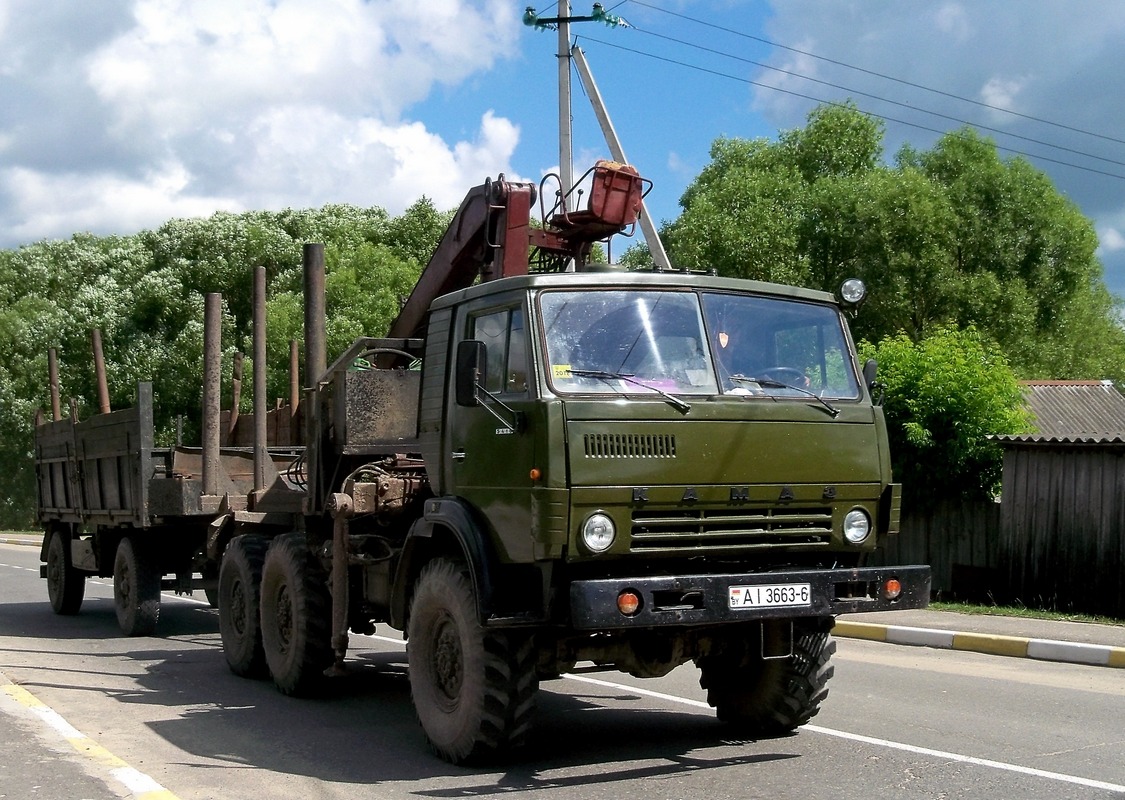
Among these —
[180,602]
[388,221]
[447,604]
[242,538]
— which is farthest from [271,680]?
[388,221]

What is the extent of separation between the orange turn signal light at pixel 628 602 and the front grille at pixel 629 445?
0.67m

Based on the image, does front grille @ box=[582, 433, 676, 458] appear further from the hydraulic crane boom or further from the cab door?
the hydraulic crane boom

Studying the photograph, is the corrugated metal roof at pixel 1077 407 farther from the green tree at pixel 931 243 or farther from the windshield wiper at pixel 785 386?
the windshield wiper at pixel 785 386

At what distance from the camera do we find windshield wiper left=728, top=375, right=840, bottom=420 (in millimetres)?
6918

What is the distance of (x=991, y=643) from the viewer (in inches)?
475

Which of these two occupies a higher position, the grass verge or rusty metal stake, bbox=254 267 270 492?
rusty metal stake, bbox=254 267 270 492

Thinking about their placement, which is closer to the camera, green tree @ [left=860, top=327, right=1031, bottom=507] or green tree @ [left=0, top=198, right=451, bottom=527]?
green tree @ [left=860, top=327, right=1031, bottom=507]

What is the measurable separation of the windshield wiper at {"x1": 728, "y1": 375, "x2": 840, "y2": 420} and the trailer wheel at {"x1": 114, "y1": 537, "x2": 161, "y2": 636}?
27.2 ft

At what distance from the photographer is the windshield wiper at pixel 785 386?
6.92 meters

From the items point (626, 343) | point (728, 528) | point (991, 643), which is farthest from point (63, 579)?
point (728, 528)

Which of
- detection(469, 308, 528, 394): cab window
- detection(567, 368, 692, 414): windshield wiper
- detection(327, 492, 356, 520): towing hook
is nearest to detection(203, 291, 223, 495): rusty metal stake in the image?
detection(327, 492, 356, 520): towing hook

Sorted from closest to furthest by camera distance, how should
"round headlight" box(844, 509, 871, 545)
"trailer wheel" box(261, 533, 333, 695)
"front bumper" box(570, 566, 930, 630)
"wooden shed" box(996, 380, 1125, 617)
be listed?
"front bumper" box(570, 566, 930, 630)
"round headlight" box(844, 509, 871, 545)
"trailer wheel" box(261, 533, 333, 695)
"wooden shed" box(996, 380, 1125, 617)

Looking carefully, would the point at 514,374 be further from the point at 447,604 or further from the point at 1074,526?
the point at 1074,526

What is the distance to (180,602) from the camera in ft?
56.5
